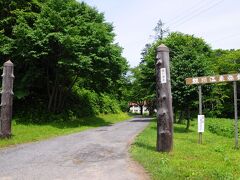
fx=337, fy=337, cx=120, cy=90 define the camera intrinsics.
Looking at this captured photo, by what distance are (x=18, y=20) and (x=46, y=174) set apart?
59.4 ft

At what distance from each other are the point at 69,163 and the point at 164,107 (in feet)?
13.5

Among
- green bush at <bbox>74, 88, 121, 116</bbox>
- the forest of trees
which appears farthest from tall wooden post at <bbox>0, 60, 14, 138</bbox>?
green bush at <bbox>74, 88, 121, 116</bbox>

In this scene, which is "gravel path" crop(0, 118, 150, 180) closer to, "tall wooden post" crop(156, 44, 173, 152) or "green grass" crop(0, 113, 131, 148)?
"tall wooden post" crop(156, 44, 173, 152)

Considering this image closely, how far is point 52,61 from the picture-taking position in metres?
25.6

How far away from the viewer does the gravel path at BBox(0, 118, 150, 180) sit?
812 centimetres

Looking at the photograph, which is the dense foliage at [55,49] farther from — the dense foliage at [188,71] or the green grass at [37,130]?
the dense foliage at [188,71]

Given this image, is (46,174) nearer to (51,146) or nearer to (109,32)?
(51,146)

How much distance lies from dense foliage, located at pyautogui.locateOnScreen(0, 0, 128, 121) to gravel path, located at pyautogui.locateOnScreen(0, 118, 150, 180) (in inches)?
432

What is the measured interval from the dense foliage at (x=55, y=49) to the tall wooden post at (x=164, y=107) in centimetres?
1151

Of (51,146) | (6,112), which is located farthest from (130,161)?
(6,112)

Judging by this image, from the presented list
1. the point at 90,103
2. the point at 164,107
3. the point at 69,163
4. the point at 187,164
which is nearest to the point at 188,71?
the point at 164,107

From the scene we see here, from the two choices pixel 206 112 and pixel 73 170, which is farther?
pixel 206 112

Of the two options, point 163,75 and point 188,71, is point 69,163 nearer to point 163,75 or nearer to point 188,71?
point 163,75

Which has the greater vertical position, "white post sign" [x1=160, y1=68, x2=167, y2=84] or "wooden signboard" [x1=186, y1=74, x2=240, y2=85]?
"wooden signboard" [x1=186, y1=74, x2=240, y2=85]
